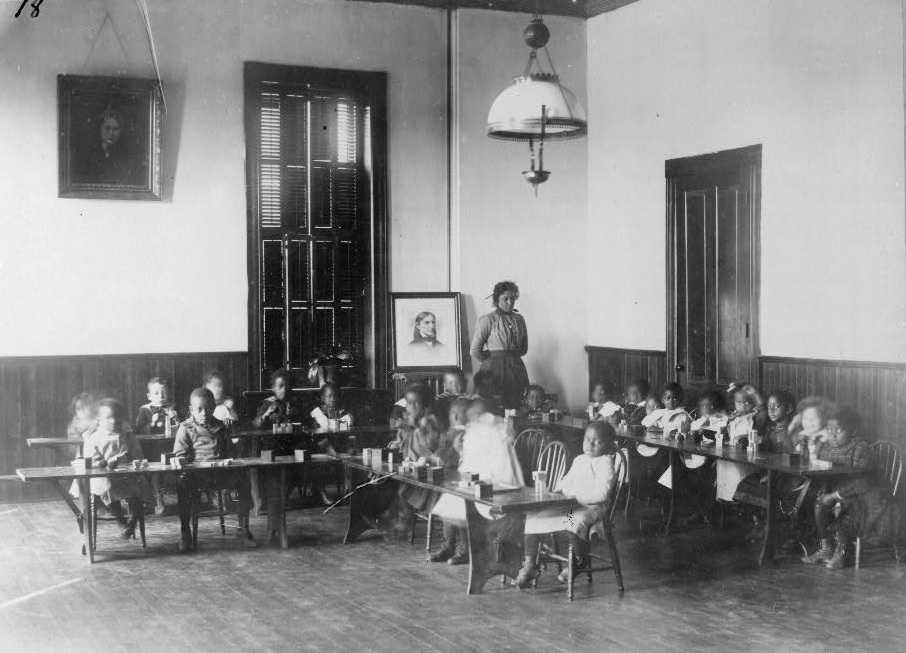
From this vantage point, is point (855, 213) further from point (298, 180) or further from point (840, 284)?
point (298, 180)

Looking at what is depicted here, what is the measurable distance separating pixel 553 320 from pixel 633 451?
120 inches

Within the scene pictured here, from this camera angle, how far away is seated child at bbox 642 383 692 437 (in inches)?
372

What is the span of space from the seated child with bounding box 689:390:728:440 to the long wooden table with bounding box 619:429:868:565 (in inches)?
15.6

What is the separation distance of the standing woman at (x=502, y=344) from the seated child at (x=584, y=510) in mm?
3789

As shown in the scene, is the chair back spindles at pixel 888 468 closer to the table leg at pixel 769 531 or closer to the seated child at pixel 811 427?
the seated child at pixel 811 427

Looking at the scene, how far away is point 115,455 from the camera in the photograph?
8125 millimetres

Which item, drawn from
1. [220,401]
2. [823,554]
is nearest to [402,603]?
[823,554]

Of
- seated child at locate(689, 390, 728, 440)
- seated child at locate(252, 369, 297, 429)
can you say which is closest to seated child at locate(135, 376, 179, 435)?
→ seated child at locate(252, 369, 297, 429)

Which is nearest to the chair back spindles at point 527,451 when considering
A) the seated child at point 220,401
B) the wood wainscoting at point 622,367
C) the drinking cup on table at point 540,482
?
the wood wainscoting at point 622,367

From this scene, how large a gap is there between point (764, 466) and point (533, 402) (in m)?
3.58

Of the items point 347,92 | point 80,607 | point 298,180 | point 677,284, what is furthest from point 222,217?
point 80,607

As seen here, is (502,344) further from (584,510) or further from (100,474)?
(100,474)

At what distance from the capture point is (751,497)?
26.6 feet

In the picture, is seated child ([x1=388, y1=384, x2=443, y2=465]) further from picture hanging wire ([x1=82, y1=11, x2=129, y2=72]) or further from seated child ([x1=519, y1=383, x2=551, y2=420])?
picture hanging wire ([x1=82, y1=11, x2=129, y2=72])
